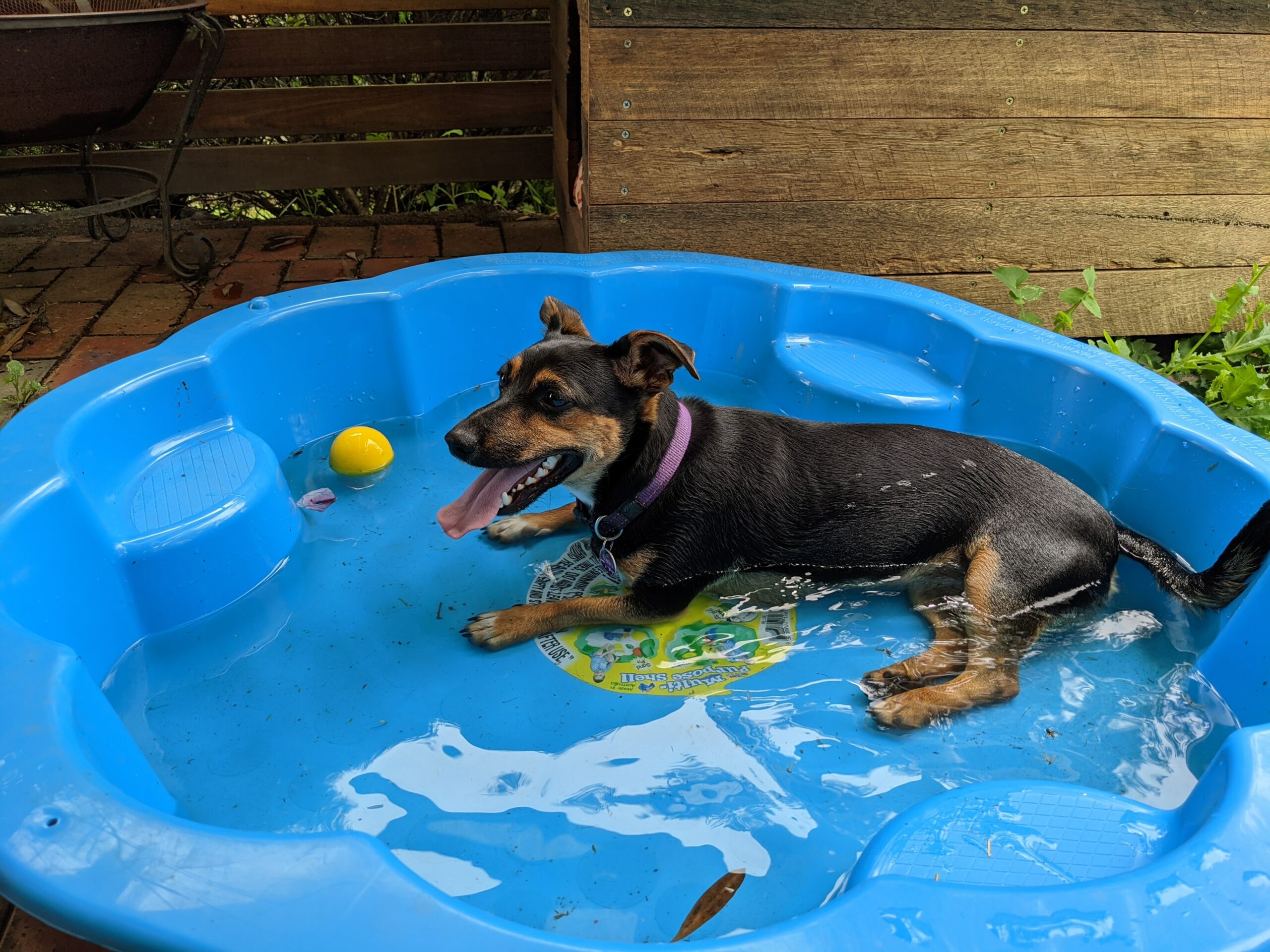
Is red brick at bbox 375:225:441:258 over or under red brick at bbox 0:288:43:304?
over

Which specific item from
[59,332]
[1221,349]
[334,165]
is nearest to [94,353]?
[59,332]

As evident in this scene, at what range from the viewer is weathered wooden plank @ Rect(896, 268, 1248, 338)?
4.75 meters

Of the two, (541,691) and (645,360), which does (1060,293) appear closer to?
(645,360)

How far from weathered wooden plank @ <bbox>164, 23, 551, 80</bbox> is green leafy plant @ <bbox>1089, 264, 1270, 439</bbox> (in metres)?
4.28

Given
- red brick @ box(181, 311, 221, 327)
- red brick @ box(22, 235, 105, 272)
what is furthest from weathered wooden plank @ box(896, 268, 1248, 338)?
red brick @ box(22, 235, 105, 272)

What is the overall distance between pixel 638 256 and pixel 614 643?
2066mm

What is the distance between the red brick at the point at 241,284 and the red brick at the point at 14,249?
1.30 metres

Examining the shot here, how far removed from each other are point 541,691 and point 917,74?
3356 millimetres

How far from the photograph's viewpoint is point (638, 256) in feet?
13.8

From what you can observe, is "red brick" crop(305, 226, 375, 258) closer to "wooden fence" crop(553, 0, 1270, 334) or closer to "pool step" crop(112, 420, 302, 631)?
"wooden fence" crop(553, 0, 1270, 334)

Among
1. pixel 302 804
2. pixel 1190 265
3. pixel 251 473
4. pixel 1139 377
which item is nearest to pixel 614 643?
pixel 302 804

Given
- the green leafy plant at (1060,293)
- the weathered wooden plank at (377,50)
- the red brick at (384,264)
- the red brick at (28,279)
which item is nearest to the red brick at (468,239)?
the red brick at (384,264)

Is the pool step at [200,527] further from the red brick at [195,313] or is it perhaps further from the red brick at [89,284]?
the red brick at [89,284]

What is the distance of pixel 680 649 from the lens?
9.64 ft
